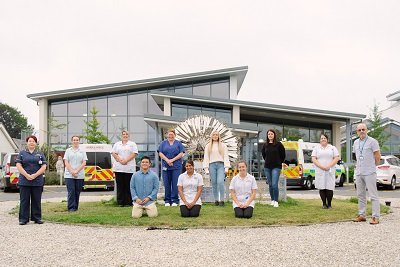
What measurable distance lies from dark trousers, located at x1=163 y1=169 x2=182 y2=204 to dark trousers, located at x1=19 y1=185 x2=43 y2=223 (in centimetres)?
287

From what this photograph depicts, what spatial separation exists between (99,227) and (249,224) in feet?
7.98

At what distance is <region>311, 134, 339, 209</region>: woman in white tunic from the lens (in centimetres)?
996

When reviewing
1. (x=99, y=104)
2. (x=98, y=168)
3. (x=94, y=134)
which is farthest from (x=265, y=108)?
(x=99, y=104)

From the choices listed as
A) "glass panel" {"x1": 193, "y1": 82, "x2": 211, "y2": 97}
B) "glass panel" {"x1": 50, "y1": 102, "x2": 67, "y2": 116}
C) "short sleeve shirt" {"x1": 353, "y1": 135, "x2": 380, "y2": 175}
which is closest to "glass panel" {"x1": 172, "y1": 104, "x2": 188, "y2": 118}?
"glass panel" {"x1": 193, "y1": 82, "x2": 211, "y2": 97}

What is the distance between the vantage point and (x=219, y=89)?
3141 centimetres

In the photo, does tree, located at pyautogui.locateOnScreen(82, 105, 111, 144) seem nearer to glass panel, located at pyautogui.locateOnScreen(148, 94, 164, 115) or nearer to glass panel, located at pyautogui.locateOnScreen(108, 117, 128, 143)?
glass panel, located at pyautogui.locateOnScreen(108, 117, 128, 143)

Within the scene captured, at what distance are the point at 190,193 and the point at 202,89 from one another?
913 inches

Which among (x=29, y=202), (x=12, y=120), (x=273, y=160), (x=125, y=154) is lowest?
(x=29, y=202)

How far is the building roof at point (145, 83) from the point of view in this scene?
99.3ft

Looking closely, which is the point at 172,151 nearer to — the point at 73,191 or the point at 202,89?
the point at 73,191

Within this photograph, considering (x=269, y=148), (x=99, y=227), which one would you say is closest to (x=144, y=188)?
(x=99, y=227)

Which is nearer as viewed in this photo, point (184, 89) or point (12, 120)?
point (184, 89)

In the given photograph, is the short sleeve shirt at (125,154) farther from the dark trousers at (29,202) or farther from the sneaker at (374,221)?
the sneaker at (374,221)

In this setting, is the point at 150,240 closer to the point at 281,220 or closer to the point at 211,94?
the point at 281,220
